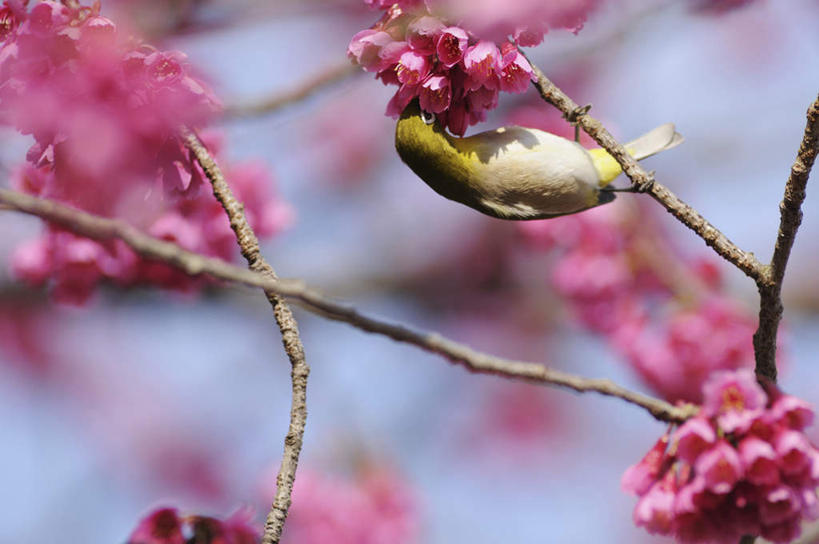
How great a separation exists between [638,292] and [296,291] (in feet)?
9.39

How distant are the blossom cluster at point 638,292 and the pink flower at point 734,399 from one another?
1.98m

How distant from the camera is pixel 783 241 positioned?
1599 mm

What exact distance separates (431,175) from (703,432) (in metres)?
0.89

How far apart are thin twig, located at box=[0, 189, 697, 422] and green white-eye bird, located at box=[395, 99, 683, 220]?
72 centimetres

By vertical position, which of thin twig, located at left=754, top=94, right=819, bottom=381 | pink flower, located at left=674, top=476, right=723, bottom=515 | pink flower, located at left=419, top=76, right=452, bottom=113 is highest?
pink flower, located at left=419, top=76, right=452, bottom=113

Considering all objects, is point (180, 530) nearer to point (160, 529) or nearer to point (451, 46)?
point (160, 529)

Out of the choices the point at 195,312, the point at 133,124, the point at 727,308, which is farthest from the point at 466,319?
the point at 133,124

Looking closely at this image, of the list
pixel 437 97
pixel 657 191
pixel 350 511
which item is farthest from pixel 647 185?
pixel 350 511

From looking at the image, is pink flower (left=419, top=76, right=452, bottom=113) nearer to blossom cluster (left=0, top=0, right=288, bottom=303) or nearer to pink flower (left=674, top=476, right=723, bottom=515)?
blossom cluster (left=0, top=0, right=288, bottom=303)

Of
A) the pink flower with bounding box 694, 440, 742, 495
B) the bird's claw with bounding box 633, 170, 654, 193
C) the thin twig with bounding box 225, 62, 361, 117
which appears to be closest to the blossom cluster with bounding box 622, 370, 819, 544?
the pink flower with bounding box 694, 440, 742, 495

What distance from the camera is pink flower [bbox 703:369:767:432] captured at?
1.60m

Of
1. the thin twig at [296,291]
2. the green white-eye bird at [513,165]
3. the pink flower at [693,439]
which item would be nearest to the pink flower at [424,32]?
the green white-eye bird at [513,165]

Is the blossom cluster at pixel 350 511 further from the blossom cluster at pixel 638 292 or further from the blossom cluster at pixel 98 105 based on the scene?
the blossom cluster at pixel 98 105

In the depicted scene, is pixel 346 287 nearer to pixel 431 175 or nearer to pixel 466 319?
pixel 466 319
